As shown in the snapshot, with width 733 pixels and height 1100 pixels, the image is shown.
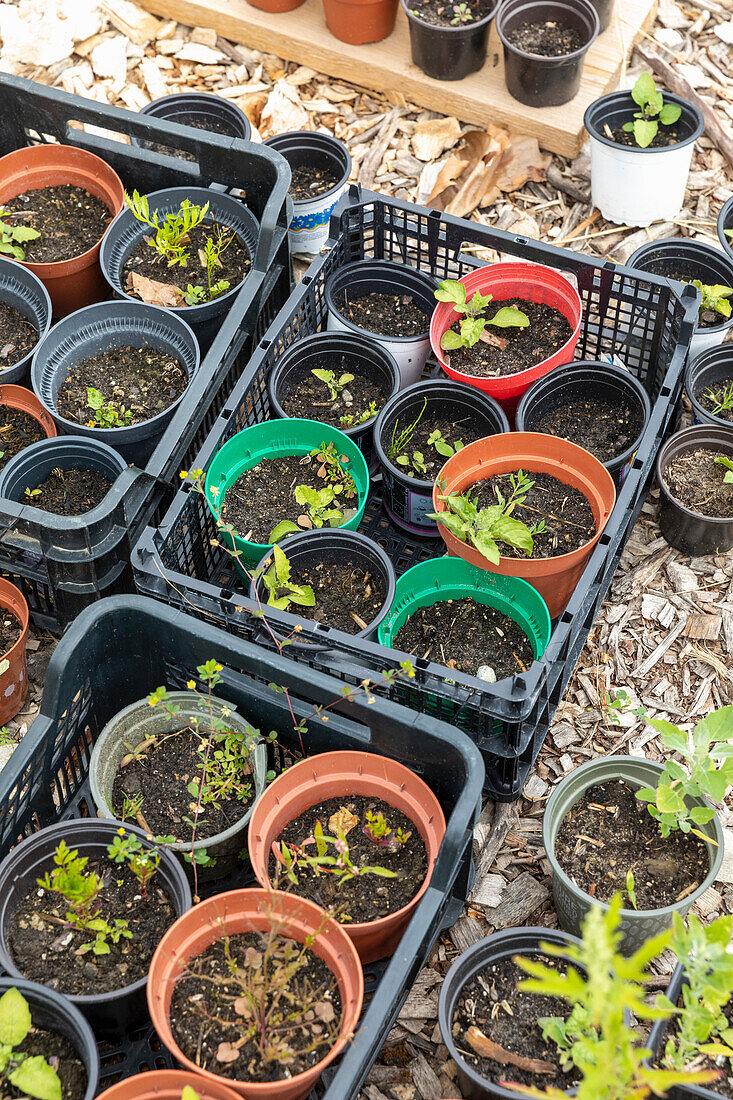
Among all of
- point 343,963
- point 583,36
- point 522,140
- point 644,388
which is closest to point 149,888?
point 343,963

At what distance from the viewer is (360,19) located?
13.9ft

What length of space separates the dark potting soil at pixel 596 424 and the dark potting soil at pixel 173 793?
4.24 feet

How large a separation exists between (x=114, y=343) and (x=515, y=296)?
1.18 metres

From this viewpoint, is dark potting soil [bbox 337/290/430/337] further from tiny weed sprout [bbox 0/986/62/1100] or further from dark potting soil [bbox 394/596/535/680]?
tiny weed sprout [bbox 0/986/62/1100]

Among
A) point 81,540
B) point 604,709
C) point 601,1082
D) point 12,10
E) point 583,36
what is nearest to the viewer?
point 601,1082

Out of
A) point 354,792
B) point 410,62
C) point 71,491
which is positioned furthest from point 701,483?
point 410,62

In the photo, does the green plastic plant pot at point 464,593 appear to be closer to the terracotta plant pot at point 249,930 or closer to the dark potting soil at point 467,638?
the dark potting soil at point 467,638

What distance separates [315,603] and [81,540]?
1.94 ft

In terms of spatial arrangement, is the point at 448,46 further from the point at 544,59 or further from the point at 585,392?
the point at 585,392

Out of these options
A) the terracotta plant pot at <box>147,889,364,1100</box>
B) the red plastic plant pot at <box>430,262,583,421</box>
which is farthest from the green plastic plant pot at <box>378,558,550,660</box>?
the terracotta plant pot at <box>147,889,364,1100</box>

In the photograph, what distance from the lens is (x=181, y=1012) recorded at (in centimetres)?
220

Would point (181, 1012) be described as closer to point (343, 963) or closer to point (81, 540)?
point (343, 963)

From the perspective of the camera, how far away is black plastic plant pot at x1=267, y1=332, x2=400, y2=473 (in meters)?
3.19

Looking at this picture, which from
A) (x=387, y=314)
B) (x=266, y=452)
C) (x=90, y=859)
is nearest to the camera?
(x=90, y=859)
